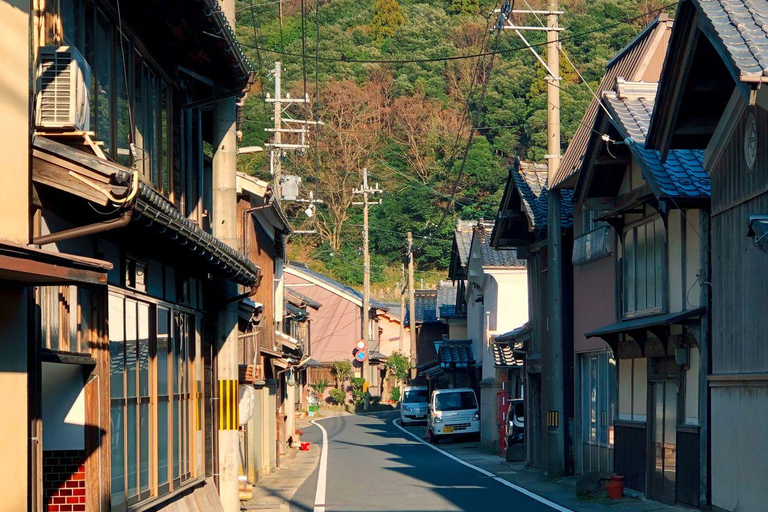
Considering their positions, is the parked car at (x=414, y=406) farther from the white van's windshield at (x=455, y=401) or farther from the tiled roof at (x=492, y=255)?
the tiled roof at (x=492, y=255)

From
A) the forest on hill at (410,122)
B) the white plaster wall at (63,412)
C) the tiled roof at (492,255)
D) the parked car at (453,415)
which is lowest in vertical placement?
the parked car at (453,415)

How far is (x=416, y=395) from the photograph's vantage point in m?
51.4

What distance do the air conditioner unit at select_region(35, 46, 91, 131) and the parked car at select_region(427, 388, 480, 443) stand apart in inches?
1255

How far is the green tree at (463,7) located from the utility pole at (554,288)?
56.4 meters

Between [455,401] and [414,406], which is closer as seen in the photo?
[455,401]

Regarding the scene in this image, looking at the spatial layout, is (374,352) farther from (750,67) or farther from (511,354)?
(750,67)

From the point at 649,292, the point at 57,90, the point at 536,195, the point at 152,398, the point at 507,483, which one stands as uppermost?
the point at 536,195

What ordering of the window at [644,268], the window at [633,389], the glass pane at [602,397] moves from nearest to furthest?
the window at [644,268] → the window at [633,389] → the glass pane at [602,397]

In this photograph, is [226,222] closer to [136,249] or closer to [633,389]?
[136,249]

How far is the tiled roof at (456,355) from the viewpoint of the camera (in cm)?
4462

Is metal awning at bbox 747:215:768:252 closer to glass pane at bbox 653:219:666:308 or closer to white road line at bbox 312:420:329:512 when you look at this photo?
glass pane at bbox 653:219:666:308

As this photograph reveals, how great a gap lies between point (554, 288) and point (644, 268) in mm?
2595

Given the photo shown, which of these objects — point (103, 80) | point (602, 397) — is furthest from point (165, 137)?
point (602, 397)

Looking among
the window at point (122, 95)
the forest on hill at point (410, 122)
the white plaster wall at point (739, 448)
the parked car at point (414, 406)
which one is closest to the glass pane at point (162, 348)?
the window at point (122, 95)
